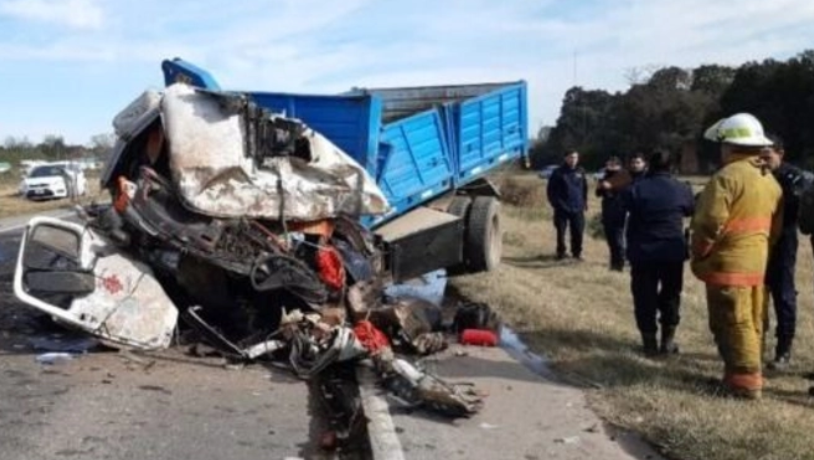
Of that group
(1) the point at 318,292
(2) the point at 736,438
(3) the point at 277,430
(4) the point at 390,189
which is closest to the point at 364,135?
(4) the point at 390,189

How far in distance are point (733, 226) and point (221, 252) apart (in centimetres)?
391

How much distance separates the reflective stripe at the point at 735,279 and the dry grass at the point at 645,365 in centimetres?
74


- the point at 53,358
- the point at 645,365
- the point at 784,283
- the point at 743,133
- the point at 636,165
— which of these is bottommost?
the point at 645,365

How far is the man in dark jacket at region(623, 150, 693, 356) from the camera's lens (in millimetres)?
8039

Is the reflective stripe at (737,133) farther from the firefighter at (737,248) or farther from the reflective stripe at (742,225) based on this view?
the reflective stripe at (742,225)

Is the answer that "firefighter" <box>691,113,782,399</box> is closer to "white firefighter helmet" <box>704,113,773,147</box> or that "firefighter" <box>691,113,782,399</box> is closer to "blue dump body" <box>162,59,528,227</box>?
"white firefighter helmet" <box>704,113,773,147</box>

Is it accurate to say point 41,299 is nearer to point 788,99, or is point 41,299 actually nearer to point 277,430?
point 277,430

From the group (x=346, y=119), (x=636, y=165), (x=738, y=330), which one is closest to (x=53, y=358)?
(x=346, y=119)

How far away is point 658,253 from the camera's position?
315 inches

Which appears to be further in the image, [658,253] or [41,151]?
[41,151]

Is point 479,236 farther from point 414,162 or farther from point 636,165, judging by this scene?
point 636,165

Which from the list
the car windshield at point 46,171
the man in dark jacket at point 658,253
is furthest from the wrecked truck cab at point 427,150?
the car windshield at point 46,171

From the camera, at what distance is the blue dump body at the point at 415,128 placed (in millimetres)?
9594

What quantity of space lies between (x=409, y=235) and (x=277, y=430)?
491 cm
